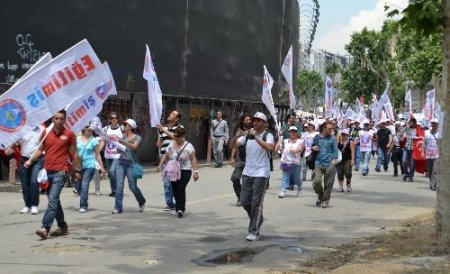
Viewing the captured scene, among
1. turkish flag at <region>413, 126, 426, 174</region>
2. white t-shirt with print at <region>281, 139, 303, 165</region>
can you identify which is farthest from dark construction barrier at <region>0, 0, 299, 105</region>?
turkish flag at <region>413, 126, 426, 174</region>

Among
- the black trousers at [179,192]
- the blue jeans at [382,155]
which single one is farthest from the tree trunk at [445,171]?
the blue jeans at [382,155]

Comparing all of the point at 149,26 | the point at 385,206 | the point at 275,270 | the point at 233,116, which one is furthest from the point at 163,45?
the point at 275,270

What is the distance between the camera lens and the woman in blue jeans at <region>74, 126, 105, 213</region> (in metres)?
11.8

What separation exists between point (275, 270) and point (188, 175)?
4128 mm

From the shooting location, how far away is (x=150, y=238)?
9.37 metres

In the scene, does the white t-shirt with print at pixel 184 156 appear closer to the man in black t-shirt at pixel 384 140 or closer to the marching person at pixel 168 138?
the marching person at pixel 168 138

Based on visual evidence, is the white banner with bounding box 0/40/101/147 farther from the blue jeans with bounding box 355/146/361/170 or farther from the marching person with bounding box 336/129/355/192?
the blue jeans with bounding box 355/146/361/170

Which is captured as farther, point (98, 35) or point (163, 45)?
point (163, 45)

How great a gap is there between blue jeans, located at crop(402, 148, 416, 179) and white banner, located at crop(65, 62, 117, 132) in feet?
34.6

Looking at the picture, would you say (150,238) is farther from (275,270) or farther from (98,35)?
(98,35)

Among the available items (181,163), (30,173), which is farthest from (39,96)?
(181,163)

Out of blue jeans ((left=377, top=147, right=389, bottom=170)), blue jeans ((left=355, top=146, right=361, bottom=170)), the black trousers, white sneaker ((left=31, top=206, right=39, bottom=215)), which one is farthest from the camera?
blue jeans ((left=355, top=146, right=361, bottom=170))

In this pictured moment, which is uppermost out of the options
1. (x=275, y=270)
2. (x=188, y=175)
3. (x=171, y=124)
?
(x=171, y=124)

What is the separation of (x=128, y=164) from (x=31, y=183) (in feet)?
5.24
